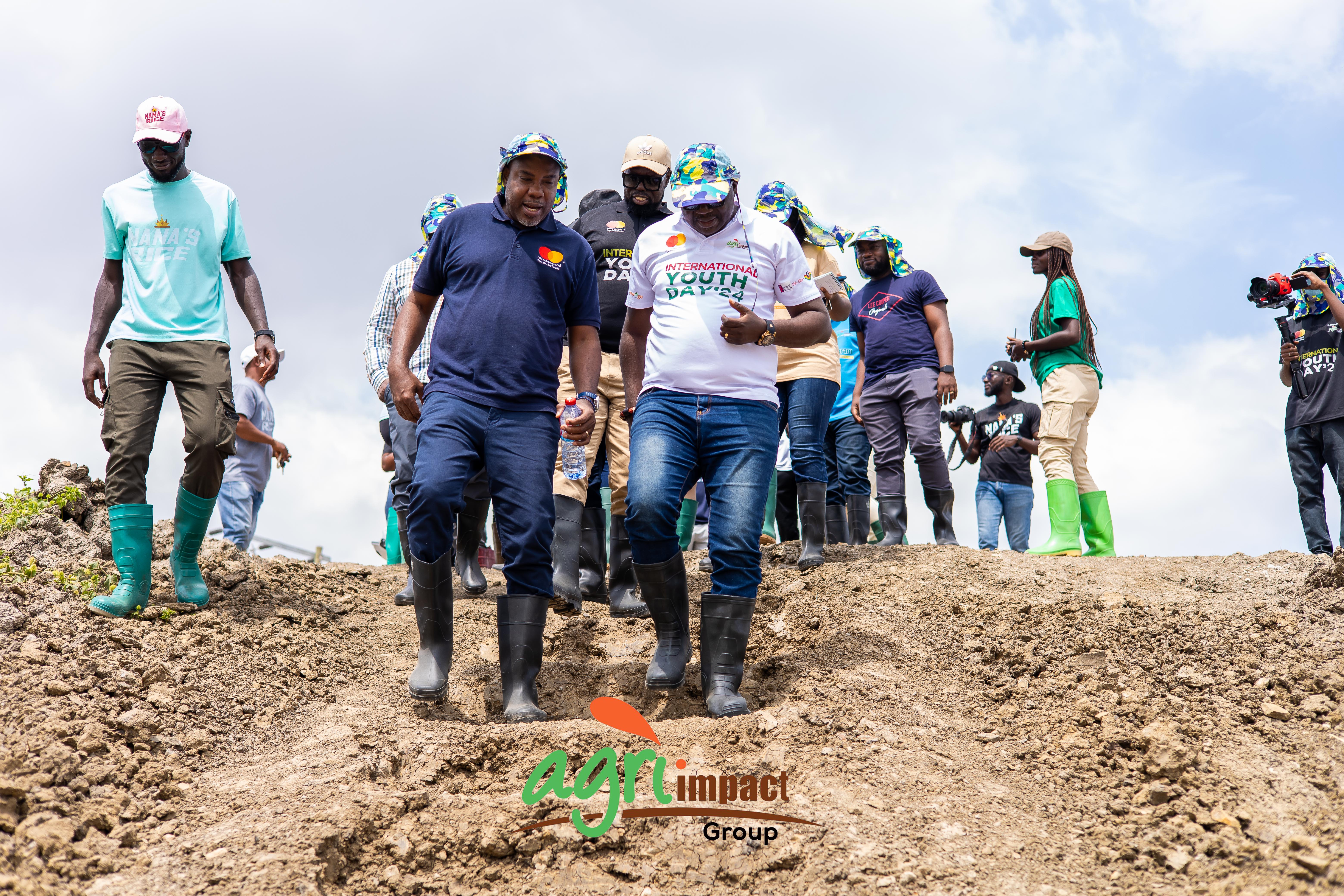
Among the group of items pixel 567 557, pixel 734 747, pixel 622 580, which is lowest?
pixel 734 747

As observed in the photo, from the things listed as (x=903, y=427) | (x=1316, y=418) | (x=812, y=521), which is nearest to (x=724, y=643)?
(x=812, y=521)

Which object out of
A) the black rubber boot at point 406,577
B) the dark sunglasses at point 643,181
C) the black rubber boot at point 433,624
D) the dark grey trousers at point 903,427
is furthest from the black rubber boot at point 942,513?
the black rubber boot at point 433,624

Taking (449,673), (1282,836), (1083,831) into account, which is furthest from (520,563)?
(1282,836)

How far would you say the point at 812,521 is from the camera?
593 centimetres

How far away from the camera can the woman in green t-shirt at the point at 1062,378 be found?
7141 mm

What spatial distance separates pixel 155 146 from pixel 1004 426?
6.80 m

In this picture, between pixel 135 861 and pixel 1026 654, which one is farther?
pixel 1026 654

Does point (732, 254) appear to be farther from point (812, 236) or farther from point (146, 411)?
point (146, 411)

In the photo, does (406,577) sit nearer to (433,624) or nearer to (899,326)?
(433,624)

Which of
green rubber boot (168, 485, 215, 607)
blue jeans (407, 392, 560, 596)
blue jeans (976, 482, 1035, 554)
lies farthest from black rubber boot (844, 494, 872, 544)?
green rubber boot (168, 485, 215, 607)

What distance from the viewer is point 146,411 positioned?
191 inches

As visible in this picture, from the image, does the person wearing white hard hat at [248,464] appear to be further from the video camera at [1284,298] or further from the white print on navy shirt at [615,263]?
the video camera at [1284,298]

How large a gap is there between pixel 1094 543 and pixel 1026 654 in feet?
11.3

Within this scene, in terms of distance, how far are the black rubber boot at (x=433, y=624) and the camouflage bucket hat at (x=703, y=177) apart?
1680 mm
